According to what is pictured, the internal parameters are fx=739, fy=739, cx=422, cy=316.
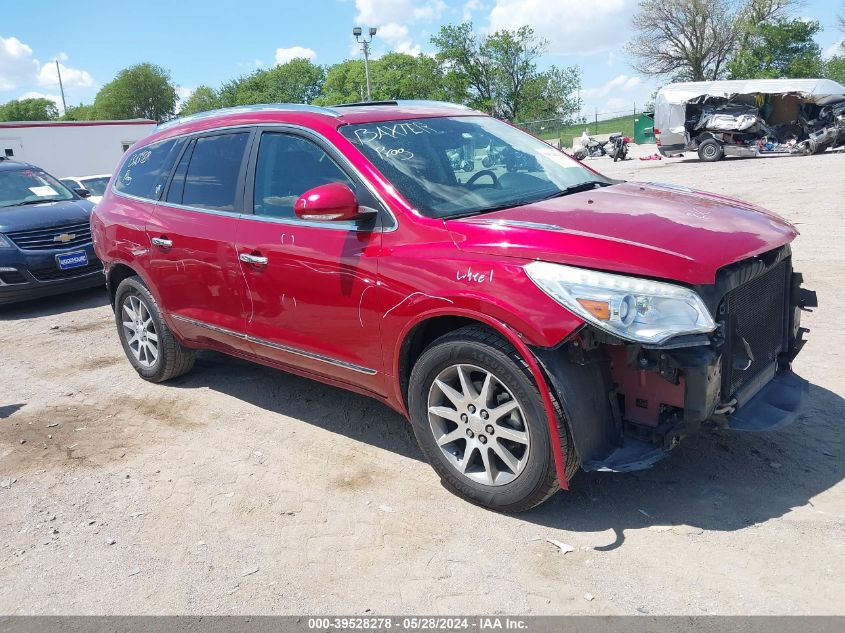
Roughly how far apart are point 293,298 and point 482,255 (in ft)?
4.38

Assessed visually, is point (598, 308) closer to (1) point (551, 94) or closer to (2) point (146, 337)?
(2) point (146, 337)

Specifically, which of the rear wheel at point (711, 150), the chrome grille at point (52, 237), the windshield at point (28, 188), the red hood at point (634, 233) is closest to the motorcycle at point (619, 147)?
the rear wheel at point (711, 150)

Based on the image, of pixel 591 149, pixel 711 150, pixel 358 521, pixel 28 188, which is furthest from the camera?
pixel 591 149

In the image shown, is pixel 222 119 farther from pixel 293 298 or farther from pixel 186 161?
pixel 293 298

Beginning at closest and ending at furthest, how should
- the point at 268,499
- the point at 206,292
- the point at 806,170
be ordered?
the point at 268,499
the point at 206,292
the point at 806,170

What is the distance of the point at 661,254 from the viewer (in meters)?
A: 3.07

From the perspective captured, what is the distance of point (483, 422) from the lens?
3.46 metres

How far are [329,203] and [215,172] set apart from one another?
1554 mm

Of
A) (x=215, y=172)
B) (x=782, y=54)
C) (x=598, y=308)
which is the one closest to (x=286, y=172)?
(x=215, y=172)

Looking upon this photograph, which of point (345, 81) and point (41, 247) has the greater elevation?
point (345, 81)

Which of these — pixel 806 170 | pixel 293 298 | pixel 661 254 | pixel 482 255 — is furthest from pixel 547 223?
pixel 806 170

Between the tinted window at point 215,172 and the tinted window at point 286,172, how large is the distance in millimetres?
229

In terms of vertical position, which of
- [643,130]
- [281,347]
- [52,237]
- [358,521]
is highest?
[643,130]

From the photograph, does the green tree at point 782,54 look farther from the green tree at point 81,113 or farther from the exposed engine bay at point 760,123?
the green tree at point 81,113
